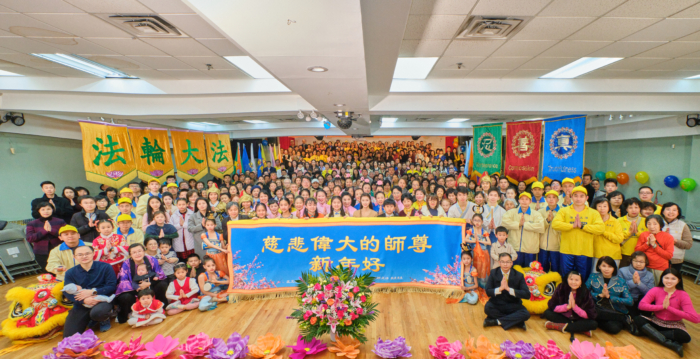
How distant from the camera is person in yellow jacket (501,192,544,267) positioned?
4.32 meters

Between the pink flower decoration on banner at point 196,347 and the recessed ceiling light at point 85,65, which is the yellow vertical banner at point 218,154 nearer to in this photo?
the recessed ceiling light at point 85,65

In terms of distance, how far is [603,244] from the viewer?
3945 millimetres

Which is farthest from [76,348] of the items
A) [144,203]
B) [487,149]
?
[487,149]

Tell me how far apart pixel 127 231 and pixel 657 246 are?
6959 mm

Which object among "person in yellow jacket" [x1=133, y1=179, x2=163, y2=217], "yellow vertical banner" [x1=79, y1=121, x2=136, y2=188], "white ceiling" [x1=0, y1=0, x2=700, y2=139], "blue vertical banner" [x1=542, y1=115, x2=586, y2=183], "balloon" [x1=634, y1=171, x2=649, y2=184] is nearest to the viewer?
"white ceiling" [x1=0, y1=0, x2=700, y2=139]

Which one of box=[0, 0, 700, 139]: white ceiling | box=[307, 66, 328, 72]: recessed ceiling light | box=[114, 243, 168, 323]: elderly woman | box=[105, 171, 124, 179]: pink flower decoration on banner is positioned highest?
box=[0, 0, 700, 139]: white ceiling

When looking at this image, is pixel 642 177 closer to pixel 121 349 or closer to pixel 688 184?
pixel 688 184

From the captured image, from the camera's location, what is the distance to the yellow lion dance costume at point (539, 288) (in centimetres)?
371

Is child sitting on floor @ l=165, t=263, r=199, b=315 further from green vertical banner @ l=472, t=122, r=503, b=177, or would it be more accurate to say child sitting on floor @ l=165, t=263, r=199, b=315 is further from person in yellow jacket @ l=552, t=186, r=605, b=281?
green vertical banner @ l=472, t=122, r=503, b=177

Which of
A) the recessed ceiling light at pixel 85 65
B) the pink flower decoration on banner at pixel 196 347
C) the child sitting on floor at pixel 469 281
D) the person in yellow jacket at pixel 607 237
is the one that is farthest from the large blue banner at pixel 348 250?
the recessed ceiling light at pixel 85 65

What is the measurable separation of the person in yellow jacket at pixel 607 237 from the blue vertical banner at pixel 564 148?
284cm

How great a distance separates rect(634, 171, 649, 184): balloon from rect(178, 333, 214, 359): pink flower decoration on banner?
37.6ft

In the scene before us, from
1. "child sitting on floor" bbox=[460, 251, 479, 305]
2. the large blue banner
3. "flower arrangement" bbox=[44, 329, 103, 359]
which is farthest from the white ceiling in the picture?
"flower arrangement" bbox=[44, 329, 103, 359]

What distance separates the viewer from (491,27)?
3.26 metres
